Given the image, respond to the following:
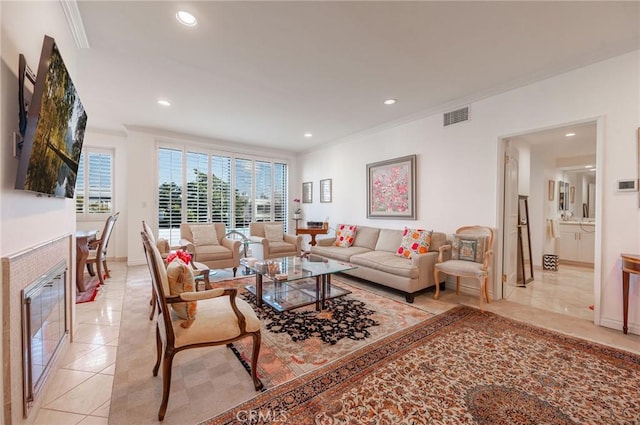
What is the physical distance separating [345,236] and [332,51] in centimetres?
322

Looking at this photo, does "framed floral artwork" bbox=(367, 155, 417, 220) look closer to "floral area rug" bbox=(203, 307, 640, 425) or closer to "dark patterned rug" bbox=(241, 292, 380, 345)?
"dark patterned rug" bbox=(241, 292, 380, 345)

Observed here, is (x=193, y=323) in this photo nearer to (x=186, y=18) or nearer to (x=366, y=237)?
(x=186, y=18)

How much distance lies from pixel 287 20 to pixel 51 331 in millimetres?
2934

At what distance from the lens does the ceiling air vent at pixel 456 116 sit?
3.66m

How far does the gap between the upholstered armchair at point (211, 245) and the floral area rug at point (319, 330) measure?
948mm

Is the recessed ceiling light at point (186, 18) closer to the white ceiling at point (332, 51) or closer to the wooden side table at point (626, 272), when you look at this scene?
the white ceiling at point (332, 51)

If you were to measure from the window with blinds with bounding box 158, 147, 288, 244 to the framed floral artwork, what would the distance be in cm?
281

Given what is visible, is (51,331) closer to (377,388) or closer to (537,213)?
(377,388)

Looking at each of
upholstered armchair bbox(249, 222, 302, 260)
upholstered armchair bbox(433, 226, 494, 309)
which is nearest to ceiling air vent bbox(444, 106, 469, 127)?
upholstered armchair bbox(433, 226, 494, 309)

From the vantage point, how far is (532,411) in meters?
1.53

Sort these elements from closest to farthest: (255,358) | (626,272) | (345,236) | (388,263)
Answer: (255,358) → (626,272) → (388,263) → (345,236)

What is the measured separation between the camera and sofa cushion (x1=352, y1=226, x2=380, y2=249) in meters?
4.71

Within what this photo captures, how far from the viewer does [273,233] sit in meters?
5.34

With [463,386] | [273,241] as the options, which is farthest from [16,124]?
[273,241]
